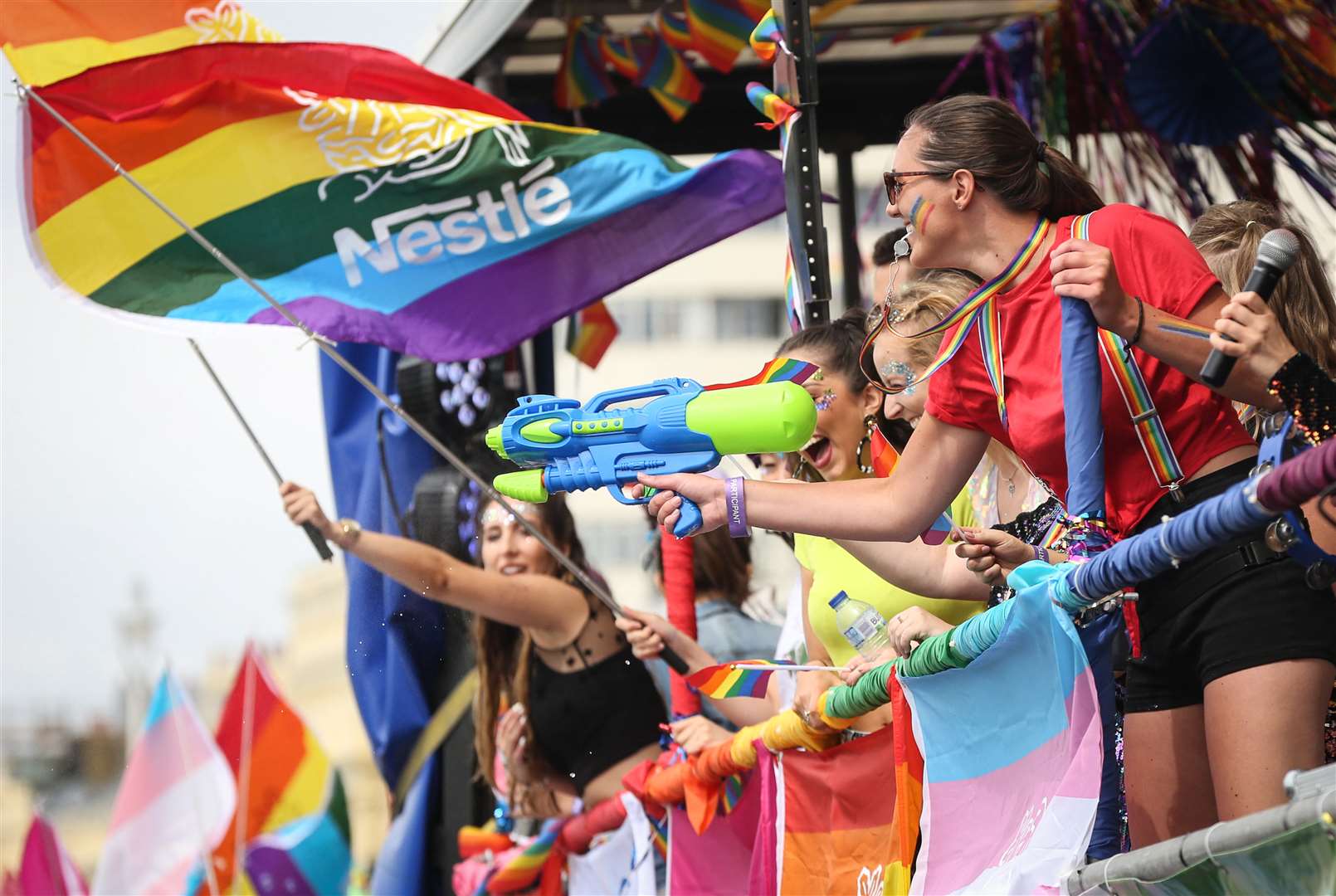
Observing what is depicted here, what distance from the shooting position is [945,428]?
2.57 metres

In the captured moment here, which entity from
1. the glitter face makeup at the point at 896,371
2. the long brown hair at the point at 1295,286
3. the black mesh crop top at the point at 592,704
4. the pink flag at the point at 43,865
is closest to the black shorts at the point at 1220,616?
the long brown hair at the point at 1295,286

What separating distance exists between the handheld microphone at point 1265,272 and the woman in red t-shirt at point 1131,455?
0.29ft

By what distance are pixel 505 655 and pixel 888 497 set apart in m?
2.65

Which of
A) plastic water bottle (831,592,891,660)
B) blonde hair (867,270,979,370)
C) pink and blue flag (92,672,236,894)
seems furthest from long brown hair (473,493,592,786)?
pink and blue flag (92,672,236,894)

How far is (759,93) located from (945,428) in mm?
1639

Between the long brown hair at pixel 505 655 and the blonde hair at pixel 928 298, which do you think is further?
the long brown hair at pixel 505 655

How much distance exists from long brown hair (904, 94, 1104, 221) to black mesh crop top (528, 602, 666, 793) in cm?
241

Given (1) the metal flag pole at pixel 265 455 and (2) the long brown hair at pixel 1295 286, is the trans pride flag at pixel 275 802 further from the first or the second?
(2) the long brown hair at pixel 1295 286

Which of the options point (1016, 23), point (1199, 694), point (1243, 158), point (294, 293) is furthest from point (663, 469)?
point (1016, 23)

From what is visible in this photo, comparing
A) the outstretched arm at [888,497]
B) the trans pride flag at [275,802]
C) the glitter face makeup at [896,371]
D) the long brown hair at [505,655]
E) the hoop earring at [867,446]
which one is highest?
the glitter face makeup at [896,371]

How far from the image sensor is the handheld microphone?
72.6 inches

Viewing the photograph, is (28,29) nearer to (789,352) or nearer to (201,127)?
(201,127)

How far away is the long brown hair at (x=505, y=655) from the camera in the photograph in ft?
15.7

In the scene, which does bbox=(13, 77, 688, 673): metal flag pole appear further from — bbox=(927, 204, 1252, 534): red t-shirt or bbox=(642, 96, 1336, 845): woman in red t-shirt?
bbox=(927, 204, 1252, 534): red t-shirt
